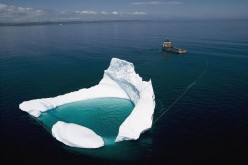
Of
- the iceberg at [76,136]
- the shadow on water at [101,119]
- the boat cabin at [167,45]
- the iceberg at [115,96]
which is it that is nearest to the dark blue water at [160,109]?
the shadow on water at [101,119]

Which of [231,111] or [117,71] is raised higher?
[117,71]

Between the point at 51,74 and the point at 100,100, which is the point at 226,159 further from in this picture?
the point at 51,74

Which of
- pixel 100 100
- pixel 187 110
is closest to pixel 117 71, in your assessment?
pixel 100 100

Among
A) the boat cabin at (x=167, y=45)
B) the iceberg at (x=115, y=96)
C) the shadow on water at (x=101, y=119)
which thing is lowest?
the shadow on water at (x=101, y=119)

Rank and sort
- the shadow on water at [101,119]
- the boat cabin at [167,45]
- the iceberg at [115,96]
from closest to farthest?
the shadow on water at [101,119]
the iceberg at [115,96]
the boat cabin at [167,45]

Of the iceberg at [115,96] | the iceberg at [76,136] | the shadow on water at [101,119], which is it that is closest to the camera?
the shadow on water at [101,119]

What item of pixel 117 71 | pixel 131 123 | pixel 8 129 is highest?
pixel 117 71

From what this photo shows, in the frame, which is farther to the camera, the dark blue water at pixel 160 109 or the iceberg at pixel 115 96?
the iceberg at pixel 115 96

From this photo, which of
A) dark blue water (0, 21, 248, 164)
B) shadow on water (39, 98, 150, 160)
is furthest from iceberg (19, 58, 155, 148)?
dark blue water (0, 21, 248, 164)

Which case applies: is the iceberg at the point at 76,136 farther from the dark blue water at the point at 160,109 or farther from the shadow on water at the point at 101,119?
the dark blue water at the point at 160,109
